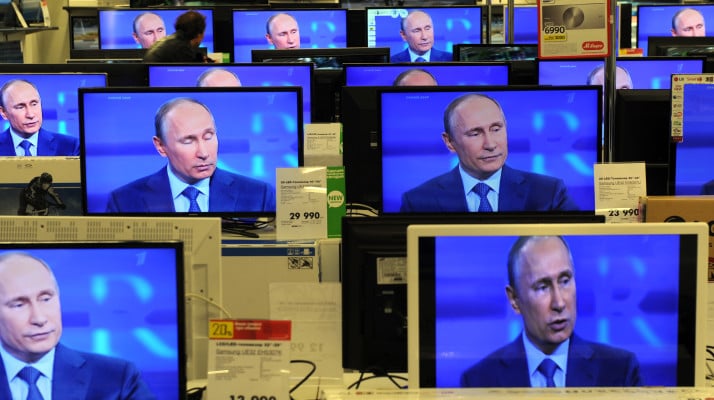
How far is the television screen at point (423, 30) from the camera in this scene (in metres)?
8.24

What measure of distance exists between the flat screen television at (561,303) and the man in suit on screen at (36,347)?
62 centimetres

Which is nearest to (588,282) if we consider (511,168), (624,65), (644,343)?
(644,343)

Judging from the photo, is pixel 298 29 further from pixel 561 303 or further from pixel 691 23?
pixel 561 303

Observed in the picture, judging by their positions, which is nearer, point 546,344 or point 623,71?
point 546,344

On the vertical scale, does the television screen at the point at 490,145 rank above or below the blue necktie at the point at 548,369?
above

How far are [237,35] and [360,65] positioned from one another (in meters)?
3.54

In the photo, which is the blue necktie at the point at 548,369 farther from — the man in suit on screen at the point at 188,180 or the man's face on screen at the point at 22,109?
the man's face on screen at the point at 22,109

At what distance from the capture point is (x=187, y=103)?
3840 mm

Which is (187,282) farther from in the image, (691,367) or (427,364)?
(691,367)

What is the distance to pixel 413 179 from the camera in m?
3.81

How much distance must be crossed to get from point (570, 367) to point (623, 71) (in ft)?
12.2

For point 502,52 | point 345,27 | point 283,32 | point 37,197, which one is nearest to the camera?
point 37,197

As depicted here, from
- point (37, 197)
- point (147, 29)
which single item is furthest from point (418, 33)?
point (37, 197)

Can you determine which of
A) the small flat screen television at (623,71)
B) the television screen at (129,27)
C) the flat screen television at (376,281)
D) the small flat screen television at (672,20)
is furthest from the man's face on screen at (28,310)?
the small flat screen television at (672,20)
